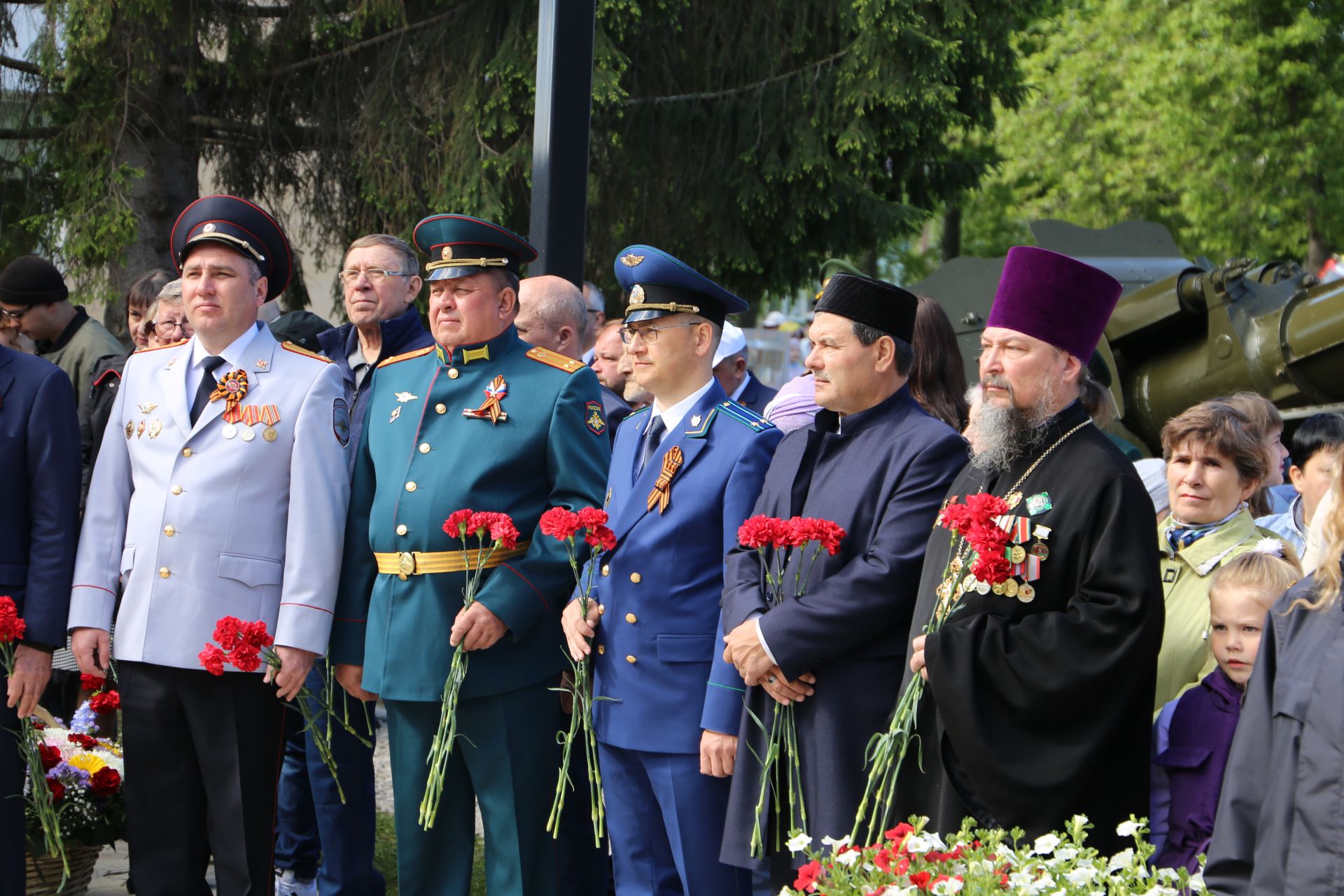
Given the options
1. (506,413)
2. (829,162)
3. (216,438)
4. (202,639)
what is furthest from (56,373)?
(829,162)

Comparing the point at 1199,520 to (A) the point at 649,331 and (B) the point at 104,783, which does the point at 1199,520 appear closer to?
(A) the point at 649,331

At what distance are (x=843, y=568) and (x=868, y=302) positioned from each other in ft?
2.28

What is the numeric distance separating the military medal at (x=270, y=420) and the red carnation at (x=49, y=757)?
60.0 inches

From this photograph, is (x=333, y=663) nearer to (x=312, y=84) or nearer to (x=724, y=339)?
(x=724, y=339)

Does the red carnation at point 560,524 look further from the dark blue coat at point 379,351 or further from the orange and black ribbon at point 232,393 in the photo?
the dark blue coat at point 379,351

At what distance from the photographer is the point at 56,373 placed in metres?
4.48

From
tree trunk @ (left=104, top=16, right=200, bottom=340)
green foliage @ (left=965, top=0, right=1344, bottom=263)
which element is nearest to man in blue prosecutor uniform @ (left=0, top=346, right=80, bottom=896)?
tree trunk @ (left=104, top=16, right=200, bottom=340)

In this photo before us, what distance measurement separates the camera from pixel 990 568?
3.29 meters

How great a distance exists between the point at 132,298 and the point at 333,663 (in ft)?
8.63

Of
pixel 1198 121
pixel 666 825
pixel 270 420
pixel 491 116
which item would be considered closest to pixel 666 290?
pixel 270 420

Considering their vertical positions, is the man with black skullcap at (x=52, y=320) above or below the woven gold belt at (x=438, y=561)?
above

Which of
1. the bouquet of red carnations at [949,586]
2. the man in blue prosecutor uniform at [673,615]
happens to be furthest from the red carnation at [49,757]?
the bouquet of red carnations at [949,586]

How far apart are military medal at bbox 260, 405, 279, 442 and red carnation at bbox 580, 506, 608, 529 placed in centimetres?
99

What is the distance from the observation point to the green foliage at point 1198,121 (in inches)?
709
